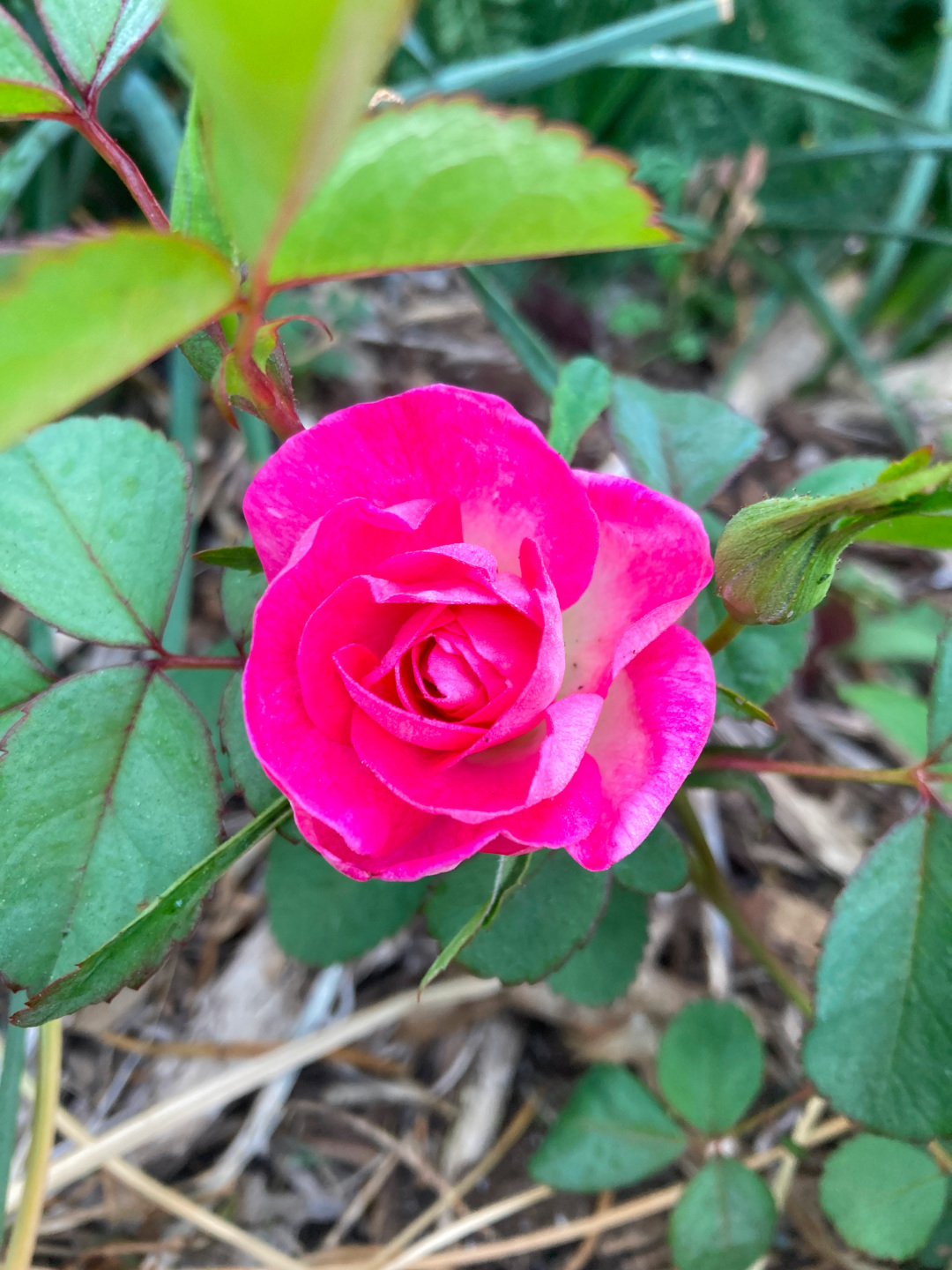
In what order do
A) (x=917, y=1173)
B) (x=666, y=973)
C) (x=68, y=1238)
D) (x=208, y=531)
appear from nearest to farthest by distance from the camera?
(x=917, y=1173) < (x=68, y=1238) < (x=666, y=973) < (x=208, y=531)

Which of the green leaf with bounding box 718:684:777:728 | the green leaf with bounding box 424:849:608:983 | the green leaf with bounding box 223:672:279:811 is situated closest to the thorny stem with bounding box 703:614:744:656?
the green leaf with bounding box 718:684:777:728

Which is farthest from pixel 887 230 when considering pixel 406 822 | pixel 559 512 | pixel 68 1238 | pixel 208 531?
pixel 68 1238

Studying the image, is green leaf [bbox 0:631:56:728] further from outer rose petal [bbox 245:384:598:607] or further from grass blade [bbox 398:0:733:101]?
grass blade [bbox 398:0:733:101]

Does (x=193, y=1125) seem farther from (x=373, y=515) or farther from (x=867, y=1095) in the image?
(x=373, y=515)

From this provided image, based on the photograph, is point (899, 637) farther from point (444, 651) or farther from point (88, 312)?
point (88, 312)

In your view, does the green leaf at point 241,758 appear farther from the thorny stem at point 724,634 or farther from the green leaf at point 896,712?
the green leaf at point 896,712
